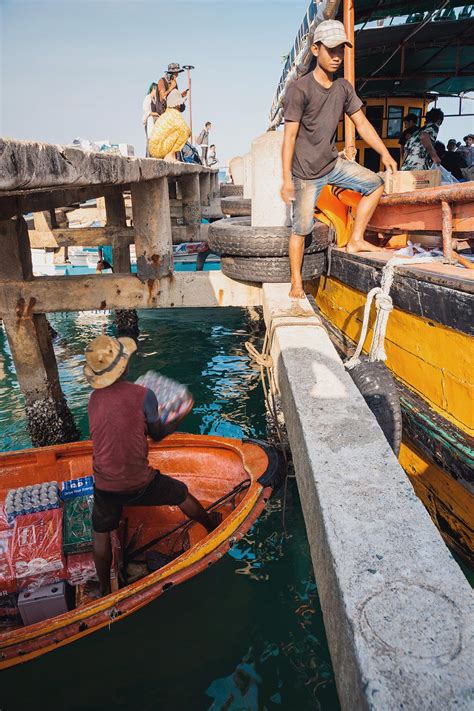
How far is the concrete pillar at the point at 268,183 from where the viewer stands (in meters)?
5.26

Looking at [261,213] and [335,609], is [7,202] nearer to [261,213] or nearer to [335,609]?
[261,213]

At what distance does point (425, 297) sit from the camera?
11.3 feet

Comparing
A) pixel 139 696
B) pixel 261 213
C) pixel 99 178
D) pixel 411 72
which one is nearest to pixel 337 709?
pixel 139 696

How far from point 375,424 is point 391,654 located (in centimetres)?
127

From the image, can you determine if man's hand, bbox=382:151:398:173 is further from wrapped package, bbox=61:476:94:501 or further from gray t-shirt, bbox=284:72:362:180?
wrapped package, bbox=61:476:94:501

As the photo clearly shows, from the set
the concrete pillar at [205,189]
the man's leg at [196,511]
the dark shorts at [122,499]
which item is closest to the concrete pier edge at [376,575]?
the dark shorts at [122,499]

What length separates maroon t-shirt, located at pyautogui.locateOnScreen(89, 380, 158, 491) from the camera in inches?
125

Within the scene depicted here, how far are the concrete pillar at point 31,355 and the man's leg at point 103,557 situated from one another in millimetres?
3012

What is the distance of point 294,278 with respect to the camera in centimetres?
487

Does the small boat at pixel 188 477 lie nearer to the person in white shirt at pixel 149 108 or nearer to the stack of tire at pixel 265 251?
the stack of tire at pixel 265 251

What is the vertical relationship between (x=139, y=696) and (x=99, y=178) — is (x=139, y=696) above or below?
below

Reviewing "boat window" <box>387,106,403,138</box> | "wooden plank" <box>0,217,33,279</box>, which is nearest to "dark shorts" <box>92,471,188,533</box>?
"wooden plank" <box>0,217,33,279</box>

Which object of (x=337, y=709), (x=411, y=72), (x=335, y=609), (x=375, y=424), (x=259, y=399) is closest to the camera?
(x=335, y=609)

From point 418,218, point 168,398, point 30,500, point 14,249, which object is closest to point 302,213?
point 418,218
